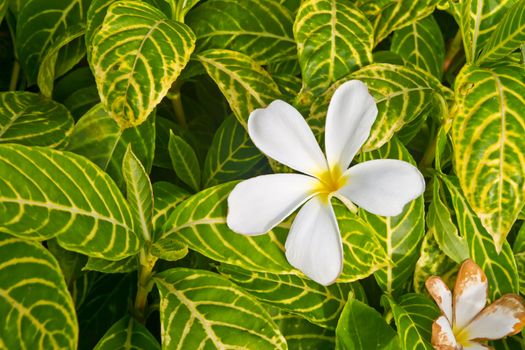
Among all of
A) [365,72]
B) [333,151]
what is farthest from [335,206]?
[365,72]

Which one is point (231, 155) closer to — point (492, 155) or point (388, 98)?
point (388, 98)

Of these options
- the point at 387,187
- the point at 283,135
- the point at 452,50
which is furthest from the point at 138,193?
the point at 452,50

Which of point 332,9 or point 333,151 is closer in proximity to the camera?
point 333,151

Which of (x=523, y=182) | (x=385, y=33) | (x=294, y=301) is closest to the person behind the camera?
(x=523, y=182)

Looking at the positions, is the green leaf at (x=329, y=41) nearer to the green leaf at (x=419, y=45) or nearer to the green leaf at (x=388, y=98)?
the green leaf at (x=388, y=98)

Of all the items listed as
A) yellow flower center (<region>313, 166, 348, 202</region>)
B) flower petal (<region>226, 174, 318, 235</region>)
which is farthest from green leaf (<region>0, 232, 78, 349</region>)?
yellow flower center (<region>313, 166, 348, 202</region>)

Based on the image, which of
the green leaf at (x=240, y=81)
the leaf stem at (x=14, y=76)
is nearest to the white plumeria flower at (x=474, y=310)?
the green leaf at (x=240, y=81)

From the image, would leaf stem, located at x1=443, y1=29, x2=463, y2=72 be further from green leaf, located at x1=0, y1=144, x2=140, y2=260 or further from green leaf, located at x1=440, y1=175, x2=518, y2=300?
green leaf, located at x1=0, y1=144, x2=140, y2=260

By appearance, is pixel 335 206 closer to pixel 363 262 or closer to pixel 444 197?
pixel 363 262
